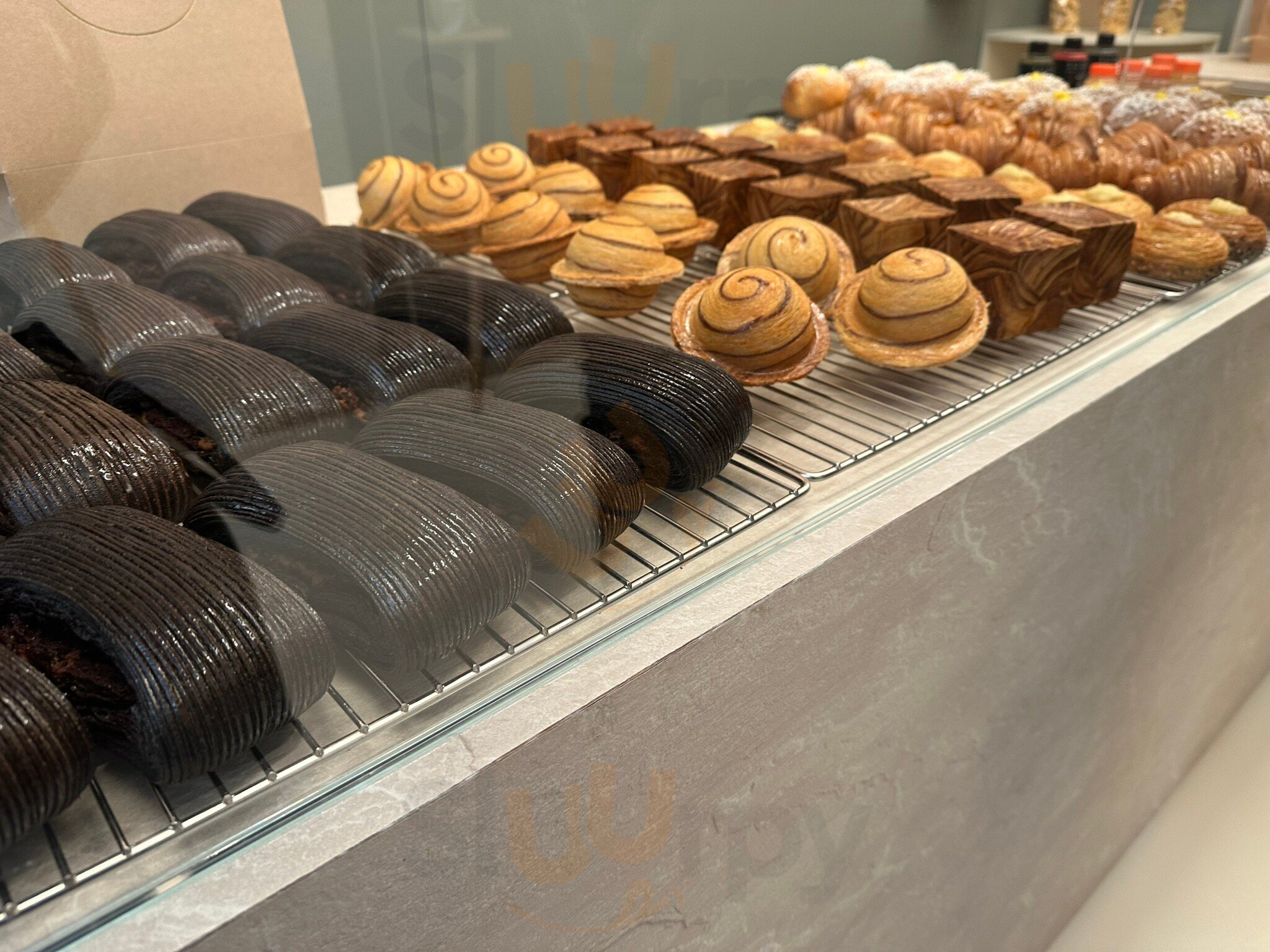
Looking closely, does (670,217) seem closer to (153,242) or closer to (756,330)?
(756,330)

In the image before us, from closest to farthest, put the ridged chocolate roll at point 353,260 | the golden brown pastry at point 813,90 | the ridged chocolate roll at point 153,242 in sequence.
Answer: the ridged chocolate roll at point 153,242, the ridged chocolate roll at point 353,260, the golden brown pastry at point 813,90

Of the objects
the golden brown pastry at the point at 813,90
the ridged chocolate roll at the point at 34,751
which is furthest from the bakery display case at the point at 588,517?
the golden brown pastry at the point at 813,90

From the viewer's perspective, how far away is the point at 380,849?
0.54 metres

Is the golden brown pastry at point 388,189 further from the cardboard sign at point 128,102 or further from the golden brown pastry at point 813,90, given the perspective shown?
the golden brown pastry at point 813,90

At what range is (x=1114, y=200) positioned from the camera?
4.44 feet

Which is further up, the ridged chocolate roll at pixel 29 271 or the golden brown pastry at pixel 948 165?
the ridged chocolate roll at pixel 29 271

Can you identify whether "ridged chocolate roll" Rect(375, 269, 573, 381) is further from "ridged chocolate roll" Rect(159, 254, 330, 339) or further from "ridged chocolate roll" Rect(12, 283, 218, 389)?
"ridged chocolate roll" Rect(12, 283, 218, 389)

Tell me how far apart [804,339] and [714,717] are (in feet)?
1.37

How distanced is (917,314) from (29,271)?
0.84 metres

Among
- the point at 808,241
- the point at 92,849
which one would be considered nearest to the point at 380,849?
the point at 92,849

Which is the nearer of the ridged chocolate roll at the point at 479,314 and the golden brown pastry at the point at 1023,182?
the ridged chocolate roll at the point at 479,314

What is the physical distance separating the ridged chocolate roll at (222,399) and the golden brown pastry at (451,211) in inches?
18.9

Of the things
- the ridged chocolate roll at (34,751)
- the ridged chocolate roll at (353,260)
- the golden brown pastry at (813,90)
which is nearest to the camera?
the ridged chocolate roll at (34,751)

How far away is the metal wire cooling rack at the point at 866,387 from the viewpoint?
36.4 inches
